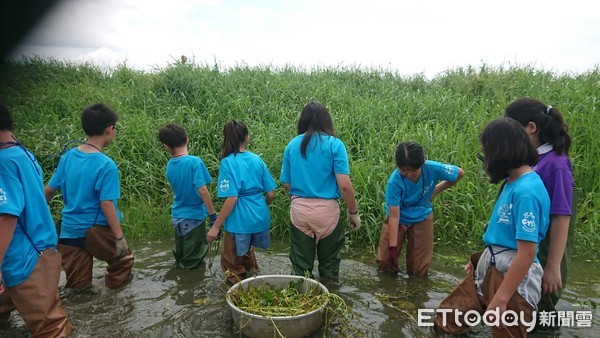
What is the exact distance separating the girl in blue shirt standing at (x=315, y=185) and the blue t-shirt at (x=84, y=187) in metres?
1.50

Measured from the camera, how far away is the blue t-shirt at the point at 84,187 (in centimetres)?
340

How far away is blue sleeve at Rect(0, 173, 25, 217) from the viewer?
2.46m

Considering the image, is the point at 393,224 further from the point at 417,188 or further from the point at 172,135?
the point at 172,135

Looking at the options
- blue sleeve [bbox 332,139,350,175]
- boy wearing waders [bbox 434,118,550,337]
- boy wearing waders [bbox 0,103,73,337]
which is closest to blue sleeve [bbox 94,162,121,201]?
boy wearing waders [bbox 0,103,73,337]

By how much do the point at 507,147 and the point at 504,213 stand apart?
0.39 metres

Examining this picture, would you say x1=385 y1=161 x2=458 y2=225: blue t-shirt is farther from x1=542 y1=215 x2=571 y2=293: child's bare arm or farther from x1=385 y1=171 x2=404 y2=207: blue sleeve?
x1=542 y1=215 x2=571 y2=293: child's bare arm

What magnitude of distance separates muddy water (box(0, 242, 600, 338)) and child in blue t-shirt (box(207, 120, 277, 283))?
446 mm

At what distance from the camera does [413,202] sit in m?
3.80

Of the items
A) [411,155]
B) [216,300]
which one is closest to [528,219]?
[411,155]

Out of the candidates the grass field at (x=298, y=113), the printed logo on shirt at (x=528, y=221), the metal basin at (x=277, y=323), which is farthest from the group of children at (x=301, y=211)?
the grass field at (x=298, y=113)

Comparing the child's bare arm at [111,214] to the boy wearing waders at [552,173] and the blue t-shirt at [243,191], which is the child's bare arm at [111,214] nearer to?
the blue t-shirt at [243,191]

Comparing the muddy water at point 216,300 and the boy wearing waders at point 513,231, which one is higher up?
the boy wearing waders at point 513,231

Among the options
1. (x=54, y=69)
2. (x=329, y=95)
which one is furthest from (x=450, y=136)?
(x=54, y=69)

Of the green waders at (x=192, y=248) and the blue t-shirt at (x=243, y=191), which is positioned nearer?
the blue t-shirt at (x=243, y=191)
